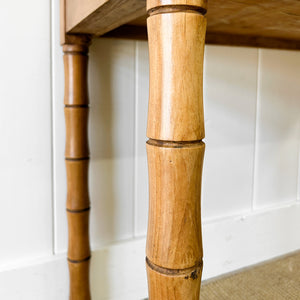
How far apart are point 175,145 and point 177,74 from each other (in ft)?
0.17

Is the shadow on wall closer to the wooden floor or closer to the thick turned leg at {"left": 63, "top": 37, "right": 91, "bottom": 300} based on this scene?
the thick turned leg at {"left": 63, "top": 37, "right": 91, "bottom": 300}

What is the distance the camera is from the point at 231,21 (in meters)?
0.60

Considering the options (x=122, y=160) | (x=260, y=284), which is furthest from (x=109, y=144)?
(x=260, y=284)

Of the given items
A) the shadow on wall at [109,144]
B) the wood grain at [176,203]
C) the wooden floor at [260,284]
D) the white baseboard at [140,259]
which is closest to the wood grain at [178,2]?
the wood grain at [176,203]

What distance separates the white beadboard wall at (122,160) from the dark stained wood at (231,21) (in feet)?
0.29

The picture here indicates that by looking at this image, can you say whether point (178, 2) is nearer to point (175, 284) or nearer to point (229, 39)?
point (175, 284)

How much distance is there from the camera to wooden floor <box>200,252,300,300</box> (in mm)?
816

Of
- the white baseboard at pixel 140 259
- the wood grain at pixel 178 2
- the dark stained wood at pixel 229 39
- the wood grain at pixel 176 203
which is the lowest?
the white baseboard at pixel 140 259

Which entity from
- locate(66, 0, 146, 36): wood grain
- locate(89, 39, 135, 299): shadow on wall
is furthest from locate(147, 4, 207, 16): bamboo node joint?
locate(89, 39, 135, 299): shadow on wall

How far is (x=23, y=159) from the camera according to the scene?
675 mm

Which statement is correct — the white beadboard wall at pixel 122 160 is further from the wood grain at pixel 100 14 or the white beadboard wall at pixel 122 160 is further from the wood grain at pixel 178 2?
the wood grain at pixel 178 2

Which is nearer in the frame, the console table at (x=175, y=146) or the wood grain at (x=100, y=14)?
the console table at (x=175, y=146)

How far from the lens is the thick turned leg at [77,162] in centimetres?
62

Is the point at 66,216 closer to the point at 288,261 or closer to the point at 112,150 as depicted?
the point at 112,150
